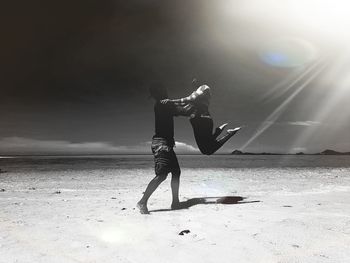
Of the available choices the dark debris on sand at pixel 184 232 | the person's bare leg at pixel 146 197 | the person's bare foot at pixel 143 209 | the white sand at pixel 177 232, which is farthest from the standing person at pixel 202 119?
the dark debris on sand at pixel 184 232

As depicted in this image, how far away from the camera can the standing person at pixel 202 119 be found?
7199 millimetres

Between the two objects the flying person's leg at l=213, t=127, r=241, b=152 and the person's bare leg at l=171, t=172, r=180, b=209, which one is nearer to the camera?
the flying person's leg at l=213, t=127, r=241, b=152

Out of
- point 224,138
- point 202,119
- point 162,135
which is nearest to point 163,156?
point 162,135

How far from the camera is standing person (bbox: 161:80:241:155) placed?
720 cm

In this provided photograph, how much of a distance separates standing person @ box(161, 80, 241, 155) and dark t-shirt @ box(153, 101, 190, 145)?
3.5 inches

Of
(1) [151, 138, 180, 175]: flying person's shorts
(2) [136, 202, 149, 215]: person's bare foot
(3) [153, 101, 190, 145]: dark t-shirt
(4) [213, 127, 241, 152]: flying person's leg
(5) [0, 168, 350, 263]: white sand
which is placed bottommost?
(5) [0, 168, 350, 263]: white sand

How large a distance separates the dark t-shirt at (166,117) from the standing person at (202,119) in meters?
0.09

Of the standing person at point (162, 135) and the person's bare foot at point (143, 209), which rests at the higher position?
the standing person at point (162, 135)

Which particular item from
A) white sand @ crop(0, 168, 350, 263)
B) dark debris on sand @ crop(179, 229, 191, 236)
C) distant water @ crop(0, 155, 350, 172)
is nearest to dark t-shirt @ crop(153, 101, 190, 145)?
white sand @ crop(0, 168, 350, 263)

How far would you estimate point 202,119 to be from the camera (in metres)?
7.22

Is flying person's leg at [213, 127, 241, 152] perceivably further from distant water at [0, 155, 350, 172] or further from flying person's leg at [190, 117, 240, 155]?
distant water at [0, 155, 350, 172]

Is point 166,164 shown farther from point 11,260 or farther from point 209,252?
point 11,260

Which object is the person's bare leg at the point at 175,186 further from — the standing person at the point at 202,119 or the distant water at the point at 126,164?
the distant water at the point at 126,164

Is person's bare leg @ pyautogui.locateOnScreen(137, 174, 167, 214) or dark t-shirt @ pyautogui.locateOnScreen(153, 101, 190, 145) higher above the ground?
dark t-shirt @ pyautogui.locateOnScreen(153, 101, 190, 145)
